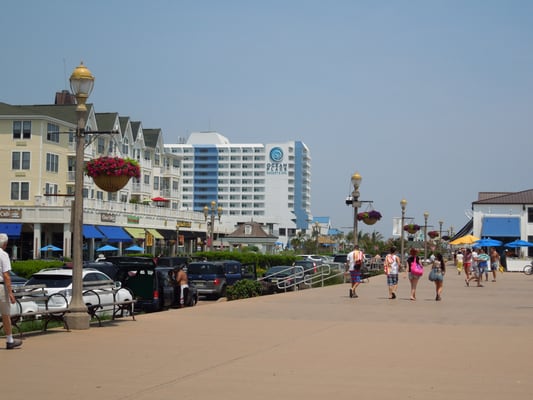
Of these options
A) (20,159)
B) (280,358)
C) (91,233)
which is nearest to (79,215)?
(280,358)

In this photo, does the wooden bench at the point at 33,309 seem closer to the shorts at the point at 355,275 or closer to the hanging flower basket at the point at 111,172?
the hanging flower basket at the point at 111,172

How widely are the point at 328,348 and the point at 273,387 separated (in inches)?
154

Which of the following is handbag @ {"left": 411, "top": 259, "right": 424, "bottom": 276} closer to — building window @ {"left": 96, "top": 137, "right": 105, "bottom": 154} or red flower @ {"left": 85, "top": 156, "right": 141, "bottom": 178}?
red flower @ {"left": 85, "top": 156, "right": 141, "bottom": 178}

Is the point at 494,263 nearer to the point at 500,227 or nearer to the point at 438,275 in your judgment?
the point at 438,275

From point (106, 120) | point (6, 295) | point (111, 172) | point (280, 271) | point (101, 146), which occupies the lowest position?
point (280, 271)

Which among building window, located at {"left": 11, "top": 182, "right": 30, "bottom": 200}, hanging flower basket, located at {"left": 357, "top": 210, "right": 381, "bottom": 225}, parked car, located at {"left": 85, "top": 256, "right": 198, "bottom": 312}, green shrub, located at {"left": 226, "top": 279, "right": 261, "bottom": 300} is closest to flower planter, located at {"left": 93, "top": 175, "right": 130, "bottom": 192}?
parked car, located at {"left": 85, "top": 256, "right": 198, "bottom": 312}

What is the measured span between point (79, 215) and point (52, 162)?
52.4 meters

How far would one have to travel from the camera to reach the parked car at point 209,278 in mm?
30281

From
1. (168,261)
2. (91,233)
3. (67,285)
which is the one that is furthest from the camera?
(91,233)

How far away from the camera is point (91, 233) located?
2361 inches

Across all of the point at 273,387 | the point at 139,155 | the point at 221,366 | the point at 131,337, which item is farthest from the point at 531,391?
the point at 139,155

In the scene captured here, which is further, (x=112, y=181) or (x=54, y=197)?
(x=54, y=197)

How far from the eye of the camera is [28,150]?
6400 centimetres

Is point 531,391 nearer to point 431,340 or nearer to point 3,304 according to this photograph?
point 431,340
